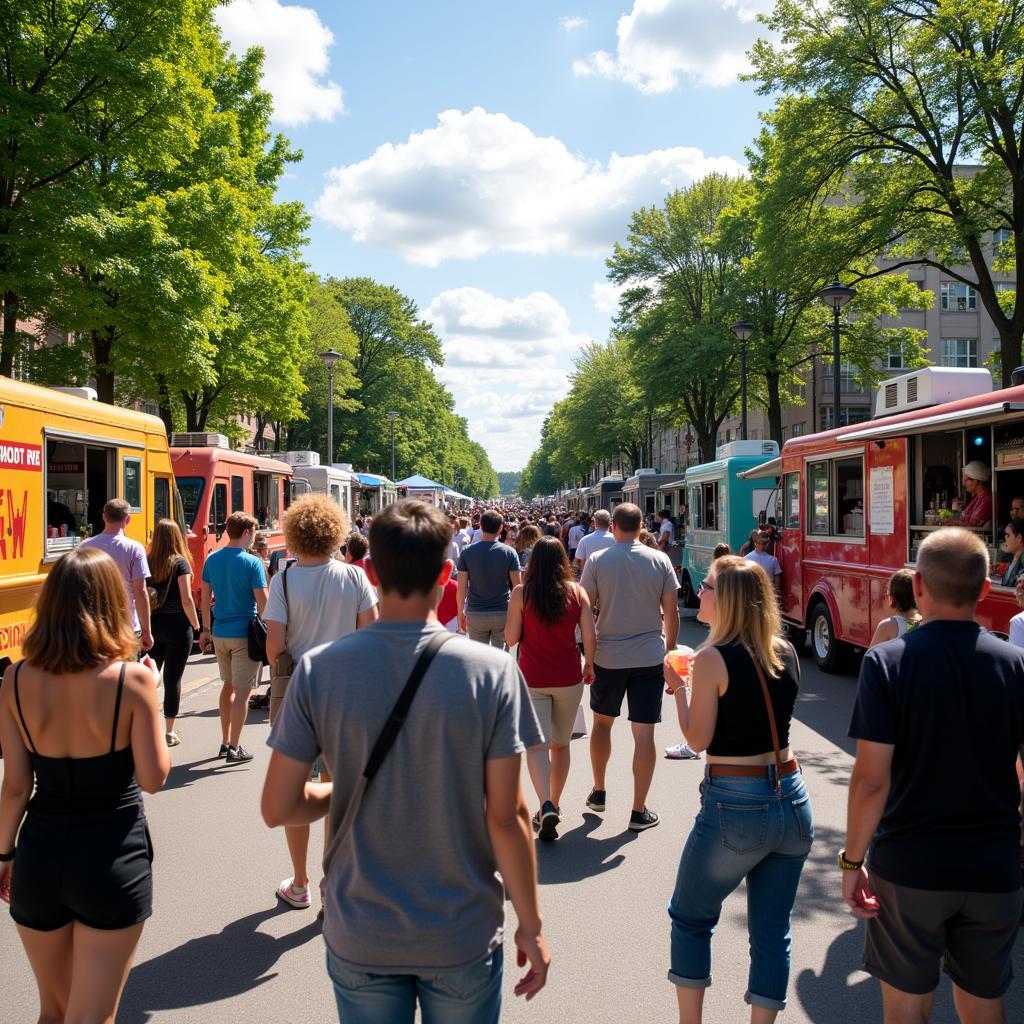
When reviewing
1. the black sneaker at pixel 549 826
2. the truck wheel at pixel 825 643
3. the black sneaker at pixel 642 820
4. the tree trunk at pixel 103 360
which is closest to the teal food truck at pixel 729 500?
the truck wheel at pixel 825 643

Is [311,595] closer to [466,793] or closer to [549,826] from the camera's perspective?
[549,826]

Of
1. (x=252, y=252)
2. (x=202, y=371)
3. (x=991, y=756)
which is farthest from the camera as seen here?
(x=252, y=252)

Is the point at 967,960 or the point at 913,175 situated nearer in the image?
the point at 967,960

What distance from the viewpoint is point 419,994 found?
2033 mm

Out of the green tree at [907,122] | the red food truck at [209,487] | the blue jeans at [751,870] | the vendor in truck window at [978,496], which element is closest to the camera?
the blue jeans at [751,870]

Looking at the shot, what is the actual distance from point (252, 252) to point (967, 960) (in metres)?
22.5

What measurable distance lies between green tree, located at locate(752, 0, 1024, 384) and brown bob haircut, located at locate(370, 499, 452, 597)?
19.4 m

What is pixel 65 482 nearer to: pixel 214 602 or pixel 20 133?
pixel 214 602

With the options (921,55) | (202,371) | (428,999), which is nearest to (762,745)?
(428,999)

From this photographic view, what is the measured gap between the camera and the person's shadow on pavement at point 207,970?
360 cm

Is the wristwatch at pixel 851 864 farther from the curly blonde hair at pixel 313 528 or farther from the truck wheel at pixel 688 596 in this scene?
the truck wheel at pixel 688 596

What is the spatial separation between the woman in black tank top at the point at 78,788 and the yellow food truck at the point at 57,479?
532 centimetres

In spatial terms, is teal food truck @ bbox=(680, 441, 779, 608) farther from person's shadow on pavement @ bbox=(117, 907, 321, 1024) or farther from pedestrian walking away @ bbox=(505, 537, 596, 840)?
person's shadow on pavement @ bbox=(117, 907, 321, 1024)

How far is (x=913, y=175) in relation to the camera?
66.3 ft
